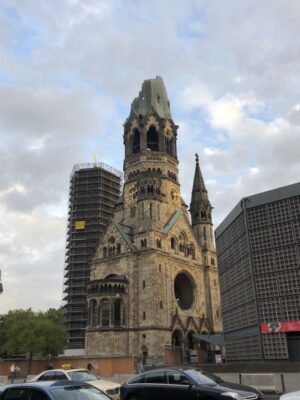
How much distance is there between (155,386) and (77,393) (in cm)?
518

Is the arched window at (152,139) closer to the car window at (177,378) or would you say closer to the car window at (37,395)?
the car window at (177,378)

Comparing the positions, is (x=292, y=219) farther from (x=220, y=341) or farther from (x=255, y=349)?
(x=220, y=341)

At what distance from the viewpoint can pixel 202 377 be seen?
12492 millimetres

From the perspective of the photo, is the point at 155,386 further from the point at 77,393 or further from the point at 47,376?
the point at 47,376

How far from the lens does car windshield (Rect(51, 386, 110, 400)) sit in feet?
26.6

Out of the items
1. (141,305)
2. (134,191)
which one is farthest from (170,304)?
(134,191)

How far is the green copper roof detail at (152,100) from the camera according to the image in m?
68.3

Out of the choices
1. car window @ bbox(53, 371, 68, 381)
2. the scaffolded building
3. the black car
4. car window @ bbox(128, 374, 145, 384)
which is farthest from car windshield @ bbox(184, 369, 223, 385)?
the scaffolded building

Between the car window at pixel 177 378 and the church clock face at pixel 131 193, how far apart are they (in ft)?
163

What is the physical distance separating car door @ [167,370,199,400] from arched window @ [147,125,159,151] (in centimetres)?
5613

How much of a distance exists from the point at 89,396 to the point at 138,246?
45.9m

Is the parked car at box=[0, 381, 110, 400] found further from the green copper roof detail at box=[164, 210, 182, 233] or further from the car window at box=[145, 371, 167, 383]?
the green copper roof detail at box=[164, 210, 182, 233]

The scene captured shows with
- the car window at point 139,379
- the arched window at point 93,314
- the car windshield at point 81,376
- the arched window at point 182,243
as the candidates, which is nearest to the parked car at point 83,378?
the car windshield at point 81,376

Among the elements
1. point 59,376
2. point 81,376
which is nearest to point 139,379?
point 81,376
